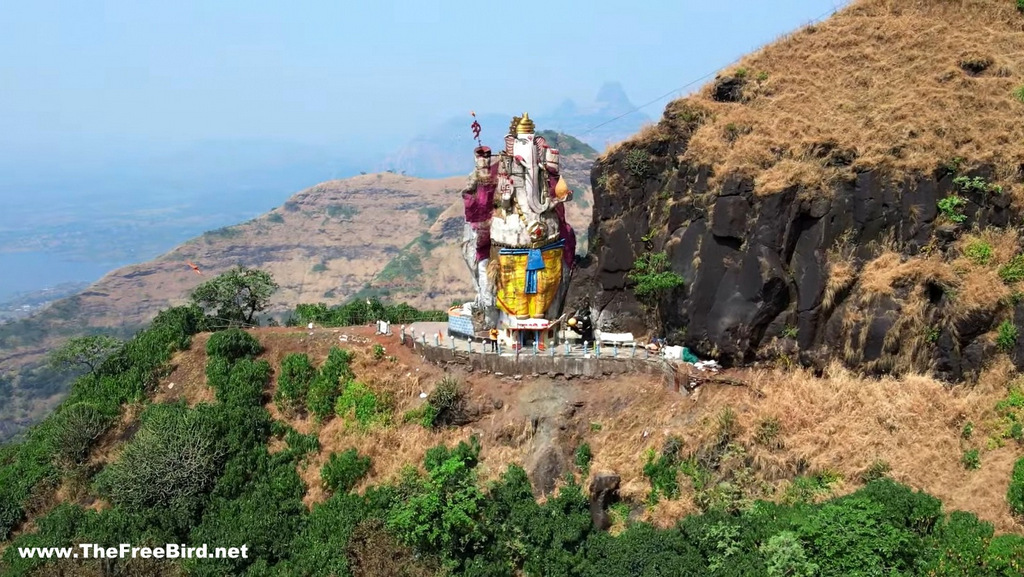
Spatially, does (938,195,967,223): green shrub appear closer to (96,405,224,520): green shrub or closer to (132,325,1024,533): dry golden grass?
(132,325,1024,533): dry golden grass

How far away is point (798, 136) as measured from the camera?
22312 millimetres

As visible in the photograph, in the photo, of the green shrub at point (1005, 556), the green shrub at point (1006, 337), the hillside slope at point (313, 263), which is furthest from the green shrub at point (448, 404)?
the hillside slope at point (313, 263)

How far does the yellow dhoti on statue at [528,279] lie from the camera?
75.5ft

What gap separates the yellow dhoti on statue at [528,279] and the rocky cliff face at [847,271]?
370cm

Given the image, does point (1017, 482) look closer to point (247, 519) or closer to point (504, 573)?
→ point (504, 573)

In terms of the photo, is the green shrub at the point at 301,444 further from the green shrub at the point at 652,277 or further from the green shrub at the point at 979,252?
the green shrub at the point at 979,252

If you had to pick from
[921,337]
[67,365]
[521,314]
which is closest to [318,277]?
[67,365]

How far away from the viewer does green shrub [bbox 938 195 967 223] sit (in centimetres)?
1944

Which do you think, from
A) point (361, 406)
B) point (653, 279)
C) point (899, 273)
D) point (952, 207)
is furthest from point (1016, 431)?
point (361, 406)

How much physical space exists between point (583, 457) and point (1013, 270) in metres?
12.2

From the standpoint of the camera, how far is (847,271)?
19625 millimetres

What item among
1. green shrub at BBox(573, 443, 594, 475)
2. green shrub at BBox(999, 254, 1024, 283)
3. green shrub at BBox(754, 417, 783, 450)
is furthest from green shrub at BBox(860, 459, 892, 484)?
green shrub at BBox(573, 443, 594, 475)

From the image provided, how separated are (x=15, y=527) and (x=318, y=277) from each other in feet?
325

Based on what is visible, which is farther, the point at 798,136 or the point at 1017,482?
the point at 798,136
